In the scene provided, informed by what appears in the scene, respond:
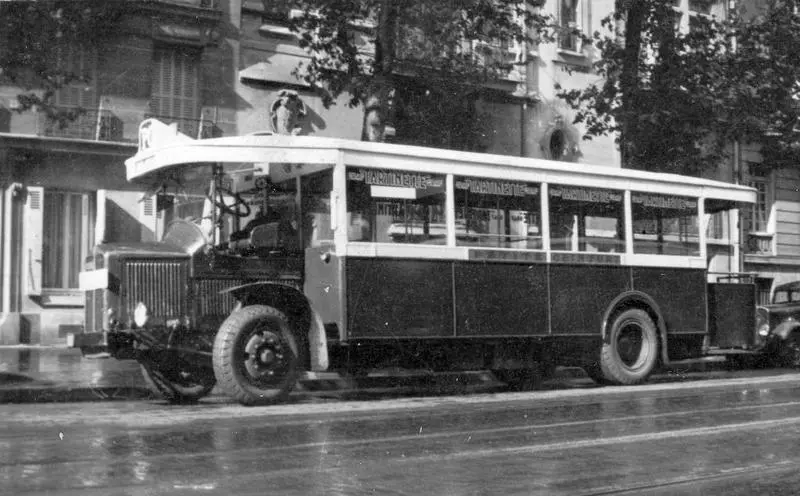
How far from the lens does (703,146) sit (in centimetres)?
2489

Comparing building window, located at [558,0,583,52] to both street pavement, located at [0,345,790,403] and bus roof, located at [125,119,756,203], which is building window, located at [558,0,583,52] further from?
bus roof, located at [125,119,756,203]

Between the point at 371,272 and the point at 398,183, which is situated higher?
the point at 398,183

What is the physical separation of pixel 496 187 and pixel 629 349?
10.9 feet

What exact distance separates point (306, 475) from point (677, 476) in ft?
7.51

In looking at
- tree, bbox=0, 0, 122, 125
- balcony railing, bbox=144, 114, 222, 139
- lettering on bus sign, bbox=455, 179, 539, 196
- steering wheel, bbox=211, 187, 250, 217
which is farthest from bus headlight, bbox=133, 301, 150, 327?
balcony railing, bbox=144, 114, 222, 139

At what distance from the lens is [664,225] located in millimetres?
16312

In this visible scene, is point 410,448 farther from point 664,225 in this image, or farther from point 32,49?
point 32,49

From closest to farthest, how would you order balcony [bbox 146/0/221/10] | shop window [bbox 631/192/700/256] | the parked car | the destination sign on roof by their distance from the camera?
the destination sign on roof, shop window [bbox 631/192/700/256], the parked car, balcony [bbox 146/0/221/10]

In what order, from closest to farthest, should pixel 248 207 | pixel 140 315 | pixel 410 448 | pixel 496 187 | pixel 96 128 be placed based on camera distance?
pixel 410 448, pixel 140 315, pixel 248 207, pixel 496 187, pixel 96 128

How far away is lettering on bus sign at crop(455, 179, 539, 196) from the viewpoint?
45.6ft

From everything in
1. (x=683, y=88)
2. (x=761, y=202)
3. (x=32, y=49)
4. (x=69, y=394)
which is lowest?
(x=69, y=394)

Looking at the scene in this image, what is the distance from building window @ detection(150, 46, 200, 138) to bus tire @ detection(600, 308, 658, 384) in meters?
13.7

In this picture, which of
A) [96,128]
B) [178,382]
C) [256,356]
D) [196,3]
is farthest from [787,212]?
[256,356]

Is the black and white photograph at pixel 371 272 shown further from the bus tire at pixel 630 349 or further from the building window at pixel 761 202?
the building window at pixel 761 202
